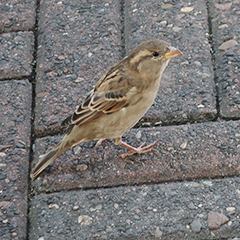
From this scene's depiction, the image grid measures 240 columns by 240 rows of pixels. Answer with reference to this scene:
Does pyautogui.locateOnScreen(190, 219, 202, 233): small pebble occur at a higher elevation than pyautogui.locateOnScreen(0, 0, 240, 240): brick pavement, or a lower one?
lower

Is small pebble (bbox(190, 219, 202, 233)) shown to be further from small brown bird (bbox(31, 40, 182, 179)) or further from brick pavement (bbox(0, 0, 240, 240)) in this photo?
small brown bird (bbox(31, 40, 182, 179))

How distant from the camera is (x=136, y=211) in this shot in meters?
2.64

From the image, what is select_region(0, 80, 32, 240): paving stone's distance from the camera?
102 inches

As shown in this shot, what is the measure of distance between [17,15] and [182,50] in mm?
1413

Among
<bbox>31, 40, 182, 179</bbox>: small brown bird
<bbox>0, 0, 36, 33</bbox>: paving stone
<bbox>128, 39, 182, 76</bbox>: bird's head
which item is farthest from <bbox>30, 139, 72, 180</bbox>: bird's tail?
<bbox>0, 0, 36, 33</bbox>: paving stone

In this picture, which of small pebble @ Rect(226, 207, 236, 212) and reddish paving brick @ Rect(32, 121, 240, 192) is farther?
reddish paving brick @ Rect(32, 121, 240, 192)

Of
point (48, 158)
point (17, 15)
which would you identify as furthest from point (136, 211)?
point (17, 15)

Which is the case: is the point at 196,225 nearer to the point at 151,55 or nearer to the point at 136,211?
the point at 136,211

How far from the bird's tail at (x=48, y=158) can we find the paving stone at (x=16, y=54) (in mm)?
858

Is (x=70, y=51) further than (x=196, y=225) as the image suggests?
Yes

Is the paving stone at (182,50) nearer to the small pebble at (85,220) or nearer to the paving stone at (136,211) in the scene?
the paving stone at (136,211)

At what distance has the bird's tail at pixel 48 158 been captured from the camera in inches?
109

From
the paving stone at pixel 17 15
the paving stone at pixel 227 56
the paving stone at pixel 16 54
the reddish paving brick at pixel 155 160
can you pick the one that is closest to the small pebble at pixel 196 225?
the reddish paving brick at pixel 155 160

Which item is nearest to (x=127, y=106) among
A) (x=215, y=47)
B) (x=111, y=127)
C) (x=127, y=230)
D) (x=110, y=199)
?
(x=111, y=127)
